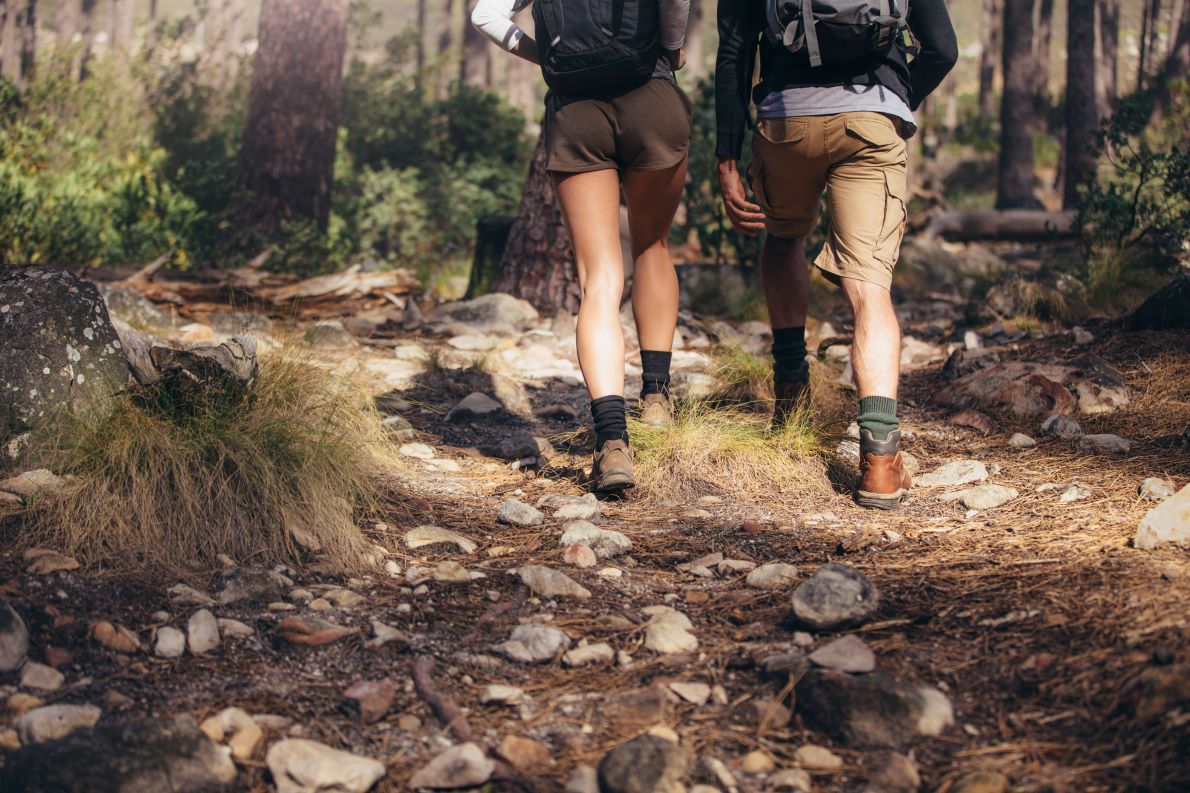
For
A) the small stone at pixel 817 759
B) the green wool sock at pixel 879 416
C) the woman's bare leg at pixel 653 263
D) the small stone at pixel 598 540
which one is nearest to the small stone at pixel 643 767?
the small stone at pixel 817 759

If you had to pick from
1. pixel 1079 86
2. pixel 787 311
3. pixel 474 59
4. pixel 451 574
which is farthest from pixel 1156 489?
pixel 474 59

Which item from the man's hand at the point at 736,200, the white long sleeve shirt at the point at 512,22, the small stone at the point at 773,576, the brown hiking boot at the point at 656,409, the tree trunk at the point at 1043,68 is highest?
the tree trunk at the point at 1043,68

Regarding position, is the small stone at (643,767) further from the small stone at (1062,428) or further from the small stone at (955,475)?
the small stone at (1062,428)

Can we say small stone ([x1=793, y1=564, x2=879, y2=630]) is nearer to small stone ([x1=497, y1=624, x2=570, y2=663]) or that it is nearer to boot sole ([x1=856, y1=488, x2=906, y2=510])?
small stone ([x1=497, y1=624, x2=570, y2=663])

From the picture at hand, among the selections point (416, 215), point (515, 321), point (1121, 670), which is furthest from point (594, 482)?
point (416, 215)

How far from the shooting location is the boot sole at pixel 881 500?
3354mm

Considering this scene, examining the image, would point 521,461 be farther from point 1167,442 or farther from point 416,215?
point 416,215

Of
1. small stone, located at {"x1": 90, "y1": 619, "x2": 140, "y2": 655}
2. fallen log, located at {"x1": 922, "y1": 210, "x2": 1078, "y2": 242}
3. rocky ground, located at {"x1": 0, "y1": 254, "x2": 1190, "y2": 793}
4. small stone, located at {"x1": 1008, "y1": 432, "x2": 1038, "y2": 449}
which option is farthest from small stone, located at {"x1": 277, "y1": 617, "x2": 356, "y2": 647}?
fallen log, located at {"x1": 922, "y1": 210, "x2": 1078, "y2": 242}

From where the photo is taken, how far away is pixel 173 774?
1878 mm

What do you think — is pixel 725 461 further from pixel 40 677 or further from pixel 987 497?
pixel 40 677

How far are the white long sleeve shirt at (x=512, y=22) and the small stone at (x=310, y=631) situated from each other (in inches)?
78.7

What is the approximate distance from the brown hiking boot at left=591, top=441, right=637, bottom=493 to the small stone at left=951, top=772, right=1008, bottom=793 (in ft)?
5.75

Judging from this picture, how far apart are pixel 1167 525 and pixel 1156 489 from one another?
1.79ft

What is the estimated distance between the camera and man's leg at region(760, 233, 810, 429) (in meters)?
3.99
